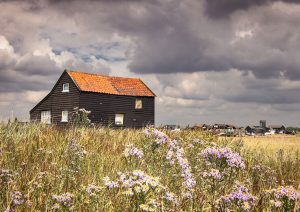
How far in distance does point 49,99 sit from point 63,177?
134 feet

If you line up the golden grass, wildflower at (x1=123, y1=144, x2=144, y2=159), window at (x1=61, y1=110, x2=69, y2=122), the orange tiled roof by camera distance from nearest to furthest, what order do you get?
wildflower at (x1=123, y1=144, x2=144, y2=159)
the golden grass
the orange tiled roof
window at (x1=61, y1=110, x2=69, y2=122)

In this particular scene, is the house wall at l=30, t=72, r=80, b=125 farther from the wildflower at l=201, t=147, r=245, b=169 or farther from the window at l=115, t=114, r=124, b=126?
the wildflower at l=201, t=147, r=245, b=169

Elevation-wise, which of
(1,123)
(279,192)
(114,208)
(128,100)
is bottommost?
(114,208)

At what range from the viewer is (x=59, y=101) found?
139ft

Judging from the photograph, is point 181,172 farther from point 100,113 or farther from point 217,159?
point 100,113

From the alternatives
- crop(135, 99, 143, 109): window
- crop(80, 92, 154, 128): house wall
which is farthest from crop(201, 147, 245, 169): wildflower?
crop(135, 99, 143, 109): window

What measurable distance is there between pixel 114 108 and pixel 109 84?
3321 millimetres

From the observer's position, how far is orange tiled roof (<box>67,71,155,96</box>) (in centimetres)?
4050

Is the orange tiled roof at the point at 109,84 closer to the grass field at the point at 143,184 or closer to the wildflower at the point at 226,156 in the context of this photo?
the grass field at the point at 143,184

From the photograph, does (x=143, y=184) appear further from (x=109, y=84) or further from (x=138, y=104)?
(x=138, y=104)

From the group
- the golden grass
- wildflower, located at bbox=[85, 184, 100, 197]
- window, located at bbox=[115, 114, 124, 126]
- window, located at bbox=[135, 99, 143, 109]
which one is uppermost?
window, located at bbox=[135, 99, 143, 109]

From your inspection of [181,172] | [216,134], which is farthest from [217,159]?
[216,134]

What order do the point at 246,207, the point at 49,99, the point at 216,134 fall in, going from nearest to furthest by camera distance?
the point at 246,207 < the point at 216,134 < the point at 49,99

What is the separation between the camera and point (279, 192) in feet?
11.8
